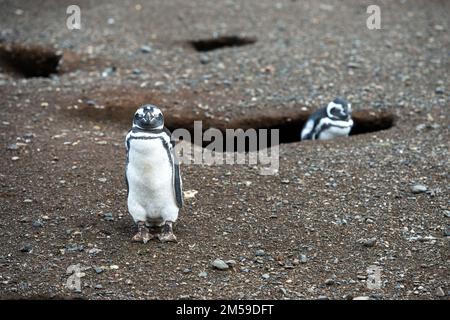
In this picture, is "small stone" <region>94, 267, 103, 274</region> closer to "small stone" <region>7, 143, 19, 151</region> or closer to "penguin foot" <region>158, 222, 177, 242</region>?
"penguin foot" <region>158, 222, 177, 242</region>

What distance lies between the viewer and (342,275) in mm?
4570

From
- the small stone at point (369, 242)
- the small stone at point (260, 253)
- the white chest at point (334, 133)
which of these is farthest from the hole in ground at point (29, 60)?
the small stone at point (369, 242)

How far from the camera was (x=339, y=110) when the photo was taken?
6.56 metres

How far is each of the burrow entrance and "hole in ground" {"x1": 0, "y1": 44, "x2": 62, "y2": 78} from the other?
142cm

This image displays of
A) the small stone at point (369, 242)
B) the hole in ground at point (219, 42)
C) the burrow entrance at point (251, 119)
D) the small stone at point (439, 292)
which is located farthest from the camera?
the hole in ground at point (219, 42)

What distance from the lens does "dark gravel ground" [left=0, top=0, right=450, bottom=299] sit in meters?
4.59

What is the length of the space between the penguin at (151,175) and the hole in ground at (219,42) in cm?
393

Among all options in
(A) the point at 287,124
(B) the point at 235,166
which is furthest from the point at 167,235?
(A) the point at 287,124

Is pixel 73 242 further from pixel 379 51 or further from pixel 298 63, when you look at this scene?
pixel 379 51

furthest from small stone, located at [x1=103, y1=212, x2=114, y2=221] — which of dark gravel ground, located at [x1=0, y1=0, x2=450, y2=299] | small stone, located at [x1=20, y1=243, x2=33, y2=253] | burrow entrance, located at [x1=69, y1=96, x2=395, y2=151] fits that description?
burrow entrance, located at [x1=69, y1=96, x2=395, y2=151]

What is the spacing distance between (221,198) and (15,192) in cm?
152

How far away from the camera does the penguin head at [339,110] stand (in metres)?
6.56

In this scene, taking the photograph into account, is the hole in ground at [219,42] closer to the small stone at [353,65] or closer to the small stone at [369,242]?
the small stone at [353,65]
